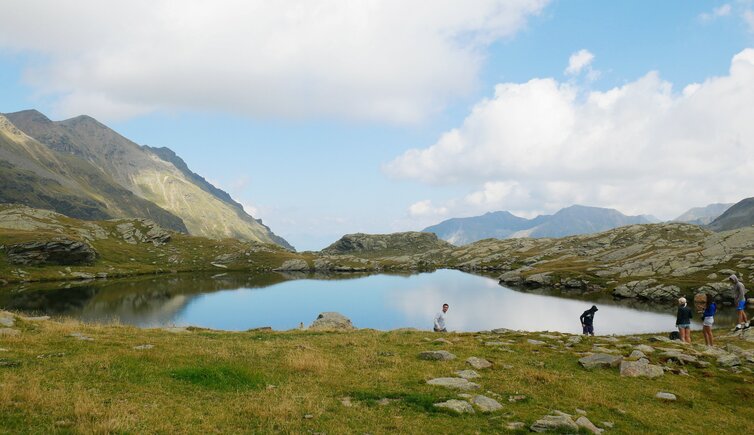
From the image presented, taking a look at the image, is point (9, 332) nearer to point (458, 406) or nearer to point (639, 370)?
point (458, 406)

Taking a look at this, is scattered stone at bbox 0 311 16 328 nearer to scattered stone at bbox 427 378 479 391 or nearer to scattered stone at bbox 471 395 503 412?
scattered stone at bbox 427 378 479 391

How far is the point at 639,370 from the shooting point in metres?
23.3

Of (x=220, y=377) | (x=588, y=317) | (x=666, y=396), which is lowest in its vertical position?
(x=666, y=396)

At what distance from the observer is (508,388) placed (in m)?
19.8

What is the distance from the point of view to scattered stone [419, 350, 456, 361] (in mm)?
25281

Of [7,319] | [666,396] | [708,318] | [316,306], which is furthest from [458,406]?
[316,306]

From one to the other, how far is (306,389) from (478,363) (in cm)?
1013

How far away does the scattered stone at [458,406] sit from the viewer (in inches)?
648

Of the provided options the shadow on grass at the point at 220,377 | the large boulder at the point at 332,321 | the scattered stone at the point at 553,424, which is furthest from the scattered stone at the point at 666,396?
the large boulder at the point at 332,321

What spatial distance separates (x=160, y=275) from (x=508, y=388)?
560 feet

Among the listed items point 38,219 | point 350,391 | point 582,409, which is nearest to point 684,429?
point 582,409

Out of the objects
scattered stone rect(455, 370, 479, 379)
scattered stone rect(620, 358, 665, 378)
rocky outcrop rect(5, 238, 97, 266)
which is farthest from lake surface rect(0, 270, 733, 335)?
scattered stone rect(455, 370, 479, 379)

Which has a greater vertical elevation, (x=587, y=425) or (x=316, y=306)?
(x=587, y=425)

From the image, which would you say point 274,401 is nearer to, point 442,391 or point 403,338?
point 442,391
